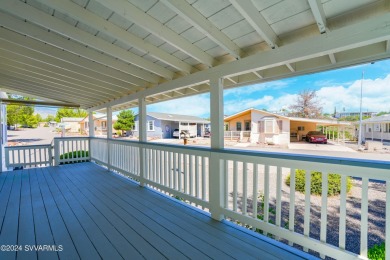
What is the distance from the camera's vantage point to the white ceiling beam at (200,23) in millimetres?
1609

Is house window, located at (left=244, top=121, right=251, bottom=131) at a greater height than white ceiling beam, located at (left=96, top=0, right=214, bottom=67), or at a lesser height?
lesser

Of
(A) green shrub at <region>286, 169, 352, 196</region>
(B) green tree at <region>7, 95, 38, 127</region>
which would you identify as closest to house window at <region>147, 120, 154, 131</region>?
(B) green tree at <region>7, 95, 38, 127</region>

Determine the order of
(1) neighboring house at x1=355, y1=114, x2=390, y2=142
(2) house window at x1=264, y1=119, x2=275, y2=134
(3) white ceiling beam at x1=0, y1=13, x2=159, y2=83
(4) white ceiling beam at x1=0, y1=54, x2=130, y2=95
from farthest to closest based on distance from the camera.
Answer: (2) house window at x1=264, y1=119, x2=275, y2=134, (1) neighboring house at x1=355, y1=114, x2=390, y2=142, (4) white ceiling beam at x1=0, y1=54, x2=130, y2=95, (3) white ceiling beam at x1=0, y1=13, x2=159, y2=83

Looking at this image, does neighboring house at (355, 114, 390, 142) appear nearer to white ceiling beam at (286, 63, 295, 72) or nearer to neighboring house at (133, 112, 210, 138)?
white ceiling beam at (286, 63, 295, 72)

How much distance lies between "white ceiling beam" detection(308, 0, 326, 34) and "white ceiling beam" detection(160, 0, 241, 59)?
832 millimetres

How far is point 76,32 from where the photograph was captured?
2.24 meters

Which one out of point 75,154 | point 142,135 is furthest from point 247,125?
point 75,154

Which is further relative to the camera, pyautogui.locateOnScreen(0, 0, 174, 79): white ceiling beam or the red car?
the red car

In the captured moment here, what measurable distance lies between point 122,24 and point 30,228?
8.83ft

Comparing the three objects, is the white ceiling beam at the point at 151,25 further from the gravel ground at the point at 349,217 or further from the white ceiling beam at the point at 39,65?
the gravel ground at the point at 349,217

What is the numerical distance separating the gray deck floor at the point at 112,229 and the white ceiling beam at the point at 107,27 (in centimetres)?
218

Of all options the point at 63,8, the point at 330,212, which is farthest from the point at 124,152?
the point at 330,212

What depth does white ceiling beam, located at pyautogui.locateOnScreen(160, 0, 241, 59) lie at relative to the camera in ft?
5.28

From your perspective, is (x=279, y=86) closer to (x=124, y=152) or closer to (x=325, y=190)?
(x=124, y=152)
